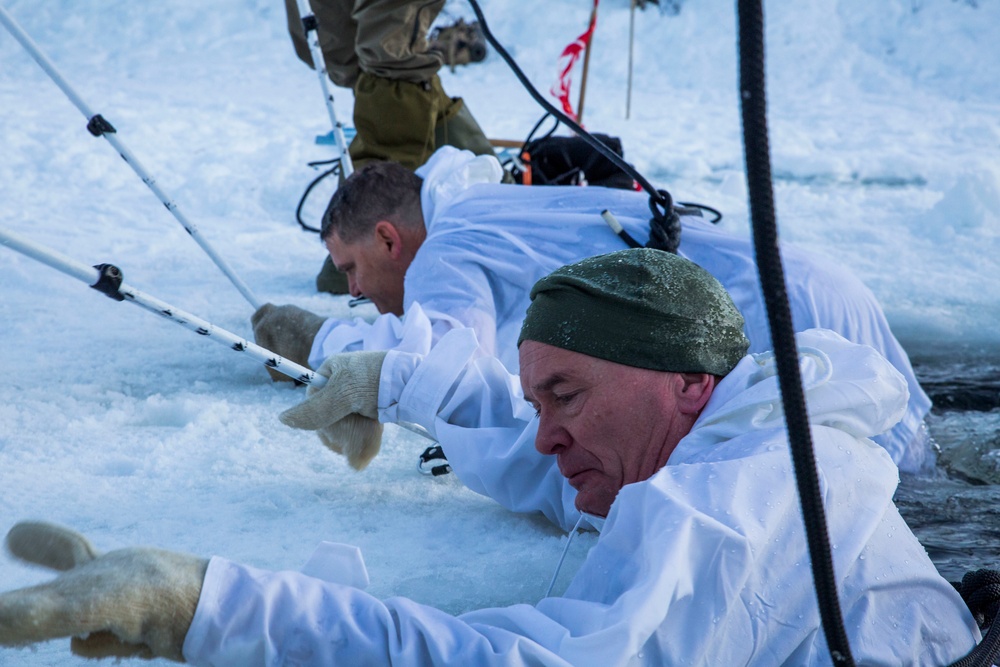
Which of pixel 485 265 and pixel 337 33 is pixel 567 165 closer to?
pixel 337 33

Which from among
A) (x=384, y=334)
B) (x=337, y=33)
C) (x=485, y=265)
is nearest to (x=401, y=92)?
(x=337, y=33)

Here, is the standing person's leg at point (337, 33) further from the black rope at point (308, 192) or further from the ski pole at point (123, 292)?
the ski pole at point (123, 292)

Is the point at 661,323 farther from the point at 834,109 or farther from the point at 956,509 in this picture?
the point at 834,109

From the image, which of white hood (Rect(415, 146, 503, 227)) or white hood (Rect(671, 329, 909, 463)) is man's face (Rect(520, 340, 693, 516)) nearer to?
white hood (Rect(671, 329, 909, 463))

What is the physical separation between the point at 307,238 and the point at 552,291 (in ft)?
12.1

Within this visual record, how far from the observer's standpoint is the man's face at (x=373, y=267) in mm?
2879

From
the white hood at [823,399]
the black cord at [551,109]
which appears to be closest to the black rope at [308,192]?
the black cord at [551,109]

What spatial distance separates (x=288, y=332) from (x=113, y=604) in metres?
1.85

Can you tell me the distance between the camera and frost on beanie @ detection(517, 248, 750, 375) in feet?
4.74

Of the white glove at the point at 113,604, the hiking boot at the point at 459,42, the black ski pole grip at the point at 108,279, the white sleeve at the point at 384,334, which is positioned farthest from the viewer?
the hiking boot at the point at 459,42

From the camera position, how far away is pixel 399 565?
6.09 feet

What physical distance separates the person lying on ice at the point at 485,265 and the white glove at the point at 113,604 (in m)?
1.05

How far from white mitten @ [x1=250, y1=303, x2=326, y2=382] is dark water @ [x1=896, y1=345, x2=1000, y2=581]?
1.61 m

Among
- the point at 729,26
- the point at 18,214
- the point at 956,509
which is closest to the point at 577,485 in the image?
the point at 956,509
